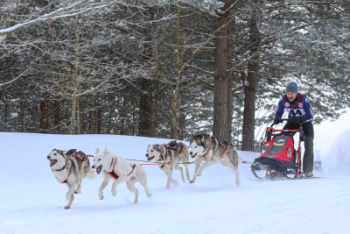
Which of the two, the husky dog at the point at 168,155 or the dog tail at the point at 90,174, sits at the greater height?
the husky dog at the point at 168,155

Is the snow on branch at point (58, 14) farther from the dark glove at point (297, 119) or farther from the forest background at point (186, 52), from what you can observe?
the dark glove at point (297, 119)

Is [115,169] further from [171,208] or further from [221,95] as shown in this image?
[221,95]

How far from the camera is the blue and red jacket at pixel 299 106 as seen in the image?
6.76m

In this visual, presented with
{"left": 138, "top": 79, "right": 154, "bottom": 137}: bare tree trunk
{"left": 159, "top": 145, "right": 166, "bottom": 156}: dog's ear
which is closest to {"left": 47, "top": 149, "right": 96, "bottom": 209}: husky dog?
{"left": 159, "top": 145, "right": 166, "bottom": 156}: dog's ear

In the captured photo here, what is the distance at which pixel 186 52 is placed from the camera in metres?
13.3

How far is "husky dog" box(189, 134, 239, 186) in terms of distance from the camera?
6.04m

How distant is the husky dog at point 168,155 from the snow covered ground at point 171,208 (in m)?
0.33

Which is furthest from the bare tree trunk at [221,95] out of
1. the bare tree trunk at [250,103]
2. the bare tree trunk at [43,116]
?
the bare tree trunk at [43,116]

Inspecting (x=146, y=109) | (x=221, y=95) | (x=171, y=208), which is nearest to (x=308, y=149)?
(x=171, y=208)

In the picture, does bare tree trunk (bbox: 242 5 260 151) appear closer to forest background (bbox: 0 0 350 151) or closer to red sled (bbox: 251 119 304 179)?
forest background (bbox: 0 0 350 151)

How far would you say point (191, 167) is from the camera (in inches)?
368

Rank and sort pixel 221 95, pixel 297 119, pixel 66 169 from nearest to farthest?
pixel 66 169 → pixel 297 119 → pixel 221 95

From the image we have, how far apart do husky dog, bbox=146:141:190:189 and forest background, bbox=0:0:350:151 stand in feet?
13.0

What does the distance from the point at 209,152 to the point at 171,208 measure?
2137 millimetres
